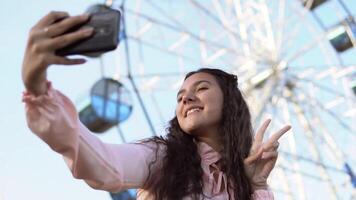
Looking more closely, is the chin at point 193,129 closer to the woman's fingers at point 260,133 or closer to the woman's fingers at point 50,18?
the woman's fingers at point 260,133

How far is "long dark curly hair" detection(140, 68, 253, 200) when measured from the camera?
111cm

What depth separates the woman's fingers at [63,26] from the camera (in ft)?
2.69

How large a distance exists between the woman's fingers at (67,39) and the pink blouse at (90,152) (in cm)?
7

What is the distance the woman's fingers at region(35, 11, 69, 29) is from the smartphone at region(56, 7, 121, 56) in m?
0.03

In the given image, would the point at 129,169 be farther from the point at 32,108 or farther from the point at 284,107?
the point at 284,107

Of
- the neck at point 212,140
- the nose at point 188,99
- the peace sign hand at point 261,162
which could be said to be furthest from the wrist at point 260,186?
the nose at point 188,99

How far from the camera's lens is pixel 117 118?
5.87m

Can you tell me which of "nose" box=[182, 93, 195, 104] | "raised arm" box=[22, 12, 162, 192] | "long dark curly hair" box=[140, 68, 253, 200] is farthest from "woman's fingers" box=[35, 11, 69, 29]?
"nose" box=[182, 93, 195, 104]

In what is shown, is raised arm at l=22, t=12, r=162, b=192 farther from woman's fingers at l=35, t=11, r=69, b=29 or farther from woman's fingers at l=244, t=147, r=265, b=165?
woman's fingers at l=244, t=147, r=265, b=165

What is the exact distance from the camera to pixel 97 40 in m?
0.82

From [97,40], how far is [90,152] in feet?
0.64

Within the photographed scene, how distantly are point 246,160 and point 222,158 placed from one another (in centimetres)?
5

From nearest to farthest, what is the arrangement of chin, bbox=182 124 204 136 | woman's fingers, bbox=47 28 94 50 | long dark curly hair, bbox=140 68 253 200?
woman's fingers, bbox=47 28 94 50 < long dark curly hair, bbox=140 68 253 200 < chin, bbox=182 124 204 136

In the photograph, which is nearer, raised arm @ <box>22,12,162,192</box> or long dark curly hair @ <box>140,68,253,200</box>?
raised arm @ <box>22,12,162,192</box>
